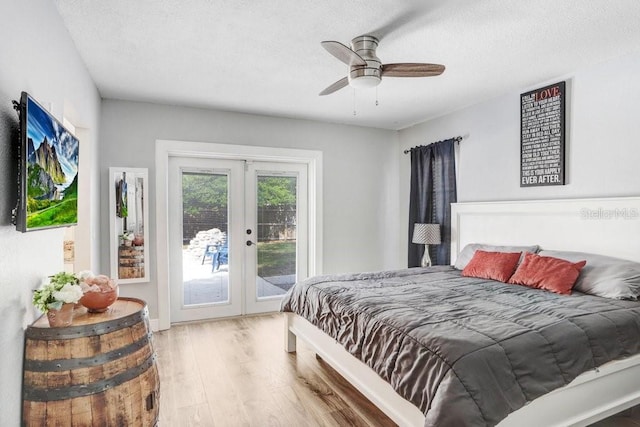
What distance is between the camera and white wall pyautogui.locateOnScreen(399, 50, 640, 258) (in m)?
2.76

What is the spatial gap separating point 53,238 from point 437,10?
248cm

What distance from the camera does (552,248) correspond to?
322cm

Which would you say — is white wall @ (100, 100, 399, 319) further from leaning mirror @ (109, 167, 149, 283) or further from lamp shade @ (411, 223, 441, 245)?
lamp shade @ (411, 223, 441, 245)

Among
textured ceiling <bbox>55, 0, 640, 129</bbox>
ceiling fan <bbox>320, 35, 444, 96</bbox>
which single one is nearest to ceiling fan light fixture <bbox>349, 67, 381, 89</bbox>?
ceiling fan <bbox>320, 35, 444, 96</bbox>

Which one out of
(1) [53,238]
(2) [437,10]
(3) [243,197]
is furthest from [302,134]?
(1) [53,238]

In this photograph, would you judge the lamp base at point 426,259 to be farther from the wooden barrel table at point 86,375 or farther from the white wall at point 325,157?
the wooden barrel table at point 86,375

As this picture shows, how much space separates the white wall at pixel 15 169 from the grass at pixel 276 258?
2.58 meters

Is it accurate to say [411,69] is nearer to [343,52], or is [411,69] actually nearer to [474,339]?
[343,52]

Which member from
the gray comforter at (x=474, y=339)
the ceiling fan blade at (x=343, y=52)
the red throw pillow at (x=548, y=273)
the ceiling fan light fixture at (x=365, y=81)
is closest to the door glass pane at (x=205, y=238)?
the gray comforter at (x=474, y=339)

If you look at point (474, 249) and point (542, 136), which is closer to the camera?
point (542, 136)

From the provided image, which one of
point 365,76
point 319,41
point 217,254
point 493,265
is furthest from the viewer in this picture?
point 217,254

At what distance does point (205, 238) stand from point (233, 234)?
1.05 feet

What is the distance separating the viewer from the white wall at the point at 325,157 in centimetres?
378

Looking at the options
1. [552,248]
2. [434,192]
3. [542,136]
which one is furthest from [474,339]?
[434,192]
